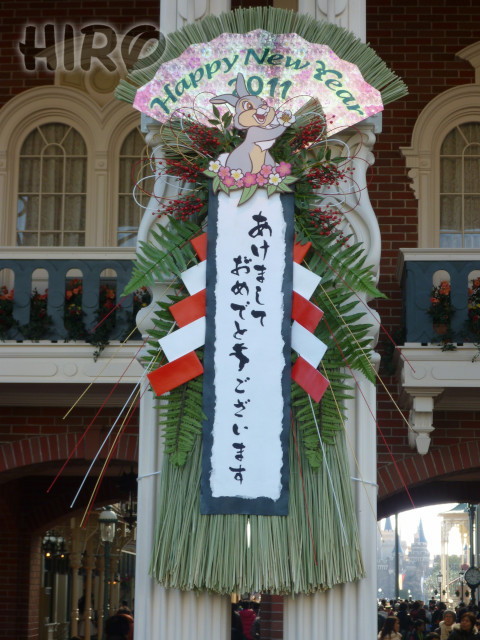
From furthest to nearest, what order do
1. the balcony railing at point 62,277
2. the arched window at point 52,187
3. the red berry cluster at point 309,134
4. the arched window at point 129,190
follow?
the arched window at point 52,187, the arched window at point 129,190, the balcony railing at point 62,277, the red berry cluster at point 309,134

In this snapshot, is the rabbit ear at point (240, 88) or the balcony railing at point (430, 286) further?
the balcony railing at point (430, 286)

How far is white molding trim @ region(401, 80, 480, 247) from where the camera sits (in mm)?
12617

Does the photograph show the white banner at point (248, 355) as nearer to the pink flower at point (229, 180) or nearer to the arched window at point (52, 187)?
the pink flower at point (229, 180)

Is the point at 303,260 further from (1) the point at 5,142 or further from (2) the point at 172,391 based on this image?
(1) the point at 5,142

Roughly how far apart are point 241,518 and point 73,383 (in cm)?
633

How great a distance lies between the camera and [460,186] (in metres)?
12.9

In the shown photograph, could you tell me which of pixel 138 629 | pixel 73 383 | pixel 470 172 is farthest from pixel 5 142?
pixel 138 629

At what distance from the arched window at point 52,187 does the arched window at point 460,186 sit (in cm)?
425

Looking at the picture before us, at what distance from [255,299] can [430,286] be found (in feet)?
20.1

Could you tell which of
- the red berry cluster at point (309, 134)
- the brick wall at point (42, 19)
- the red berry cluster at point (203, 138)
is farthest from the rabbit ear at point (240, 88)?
the brick wall at point (42, 19)

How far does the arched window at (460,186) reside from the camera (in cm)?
1276

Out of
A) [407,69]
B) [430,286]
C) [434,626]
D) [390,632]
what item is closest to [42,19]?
[407,69]

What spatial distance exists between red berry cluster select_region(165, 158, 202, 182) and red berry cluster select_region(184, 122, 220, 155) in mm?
92

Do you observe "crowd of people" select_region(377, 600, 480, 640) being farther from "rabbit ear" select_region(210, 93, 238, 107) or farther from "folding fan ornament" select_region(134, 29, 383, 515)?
"rabbit ear" select_region(210, 93, 238, 107)
